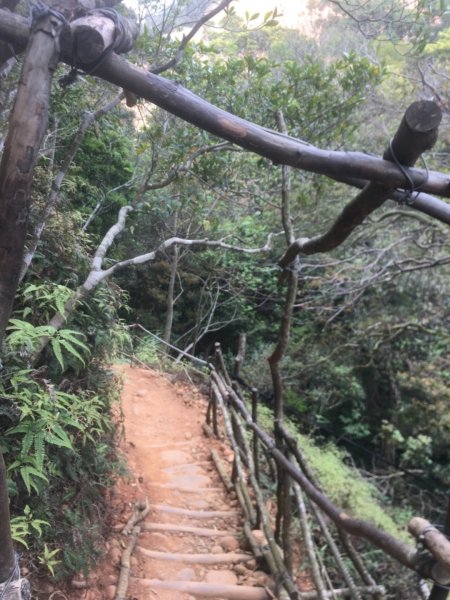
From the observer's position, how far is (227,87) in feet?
14.9

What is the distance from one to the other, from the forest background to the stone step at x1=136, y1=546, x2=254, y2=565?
1.62 feet

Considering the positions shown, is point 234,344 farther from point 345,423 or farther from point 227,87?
point 227,87

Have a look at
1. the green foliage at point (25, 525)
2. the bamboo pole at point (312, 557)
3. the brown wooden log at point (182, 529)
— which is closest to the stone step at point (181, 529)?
the brown wooden log at point (182, 529)

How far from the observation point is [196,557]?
3.22 meters

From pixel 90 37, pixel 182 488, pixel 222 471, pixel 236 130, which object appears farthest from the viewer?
pixel 222 471

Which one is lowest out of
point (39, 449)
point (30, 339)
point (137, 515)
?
point (137, 515)

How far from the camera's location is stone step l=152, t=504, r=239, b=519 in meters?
3.81

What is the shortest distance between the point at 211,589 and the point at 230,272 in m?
7.26

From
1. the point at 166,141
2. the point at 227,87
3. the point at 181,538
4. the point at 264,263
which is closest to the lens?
the point at 181,538

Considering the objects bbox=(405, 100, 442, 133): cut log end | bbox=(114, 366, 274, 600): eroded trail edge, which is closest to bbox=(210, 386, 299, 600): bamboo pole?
bbox=(114, 366, 274, 600): eroded trail edge

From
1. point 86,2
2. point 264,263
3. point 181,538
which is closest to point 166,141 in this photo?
point 86,2

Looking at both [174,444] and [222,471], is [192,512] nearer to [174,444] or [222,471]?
[222,471]

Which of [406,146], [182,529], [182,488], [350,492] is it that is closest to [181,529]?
[182,529]

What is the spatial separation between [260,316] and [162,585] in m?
7.78
